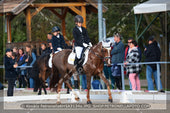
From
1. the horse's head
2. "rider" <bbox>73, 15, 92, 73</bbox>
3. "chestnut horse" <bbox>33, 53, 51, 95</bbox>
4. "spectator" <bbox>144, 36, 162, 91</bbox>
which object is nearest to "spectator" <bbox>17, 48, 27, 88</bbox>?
"chestnut horse" <bbox>33, 53, 51, 95</bbox>

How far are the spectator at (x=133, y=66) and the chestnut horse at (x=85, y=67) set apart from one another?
7.91ft

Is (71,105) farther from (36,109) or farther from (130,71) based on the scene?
(130,71)

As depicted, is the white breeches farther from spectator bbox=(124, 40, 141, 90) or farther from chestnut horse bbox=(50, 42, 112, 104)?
spectator bbox=(124, 40, 141, 90)

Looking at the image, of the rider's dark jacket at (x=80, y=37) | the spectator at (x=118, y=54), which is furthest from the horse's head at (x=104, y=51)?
the spectator at (x=118, y=54)

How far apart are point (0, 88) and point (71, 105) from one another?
10.7 m

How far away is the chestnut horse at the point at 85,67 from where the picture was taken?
14.0 metres

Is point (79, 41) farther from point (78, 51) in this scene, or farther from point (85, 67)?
point (85, 67)

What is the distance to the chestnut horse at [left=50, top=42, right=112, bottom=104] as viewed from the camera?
14000 millimetres

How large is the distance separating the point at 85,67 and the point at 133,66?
2834 mm

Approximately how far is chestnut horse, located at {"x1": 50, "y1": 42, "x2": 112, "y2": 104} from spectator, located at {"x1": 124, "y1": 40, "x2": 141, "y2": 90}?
241 cm

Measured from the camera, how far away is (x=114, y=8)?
28766mm

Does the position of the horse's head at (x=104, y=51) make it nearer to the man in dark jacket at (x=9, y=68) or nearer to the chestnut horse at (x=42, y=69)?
the man in dark jacket at (x=9, y=68)

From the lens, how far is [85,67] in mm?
14164

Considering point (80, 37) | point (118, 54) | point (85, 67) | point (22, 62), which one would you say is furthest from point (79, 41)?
point (22, 62)
